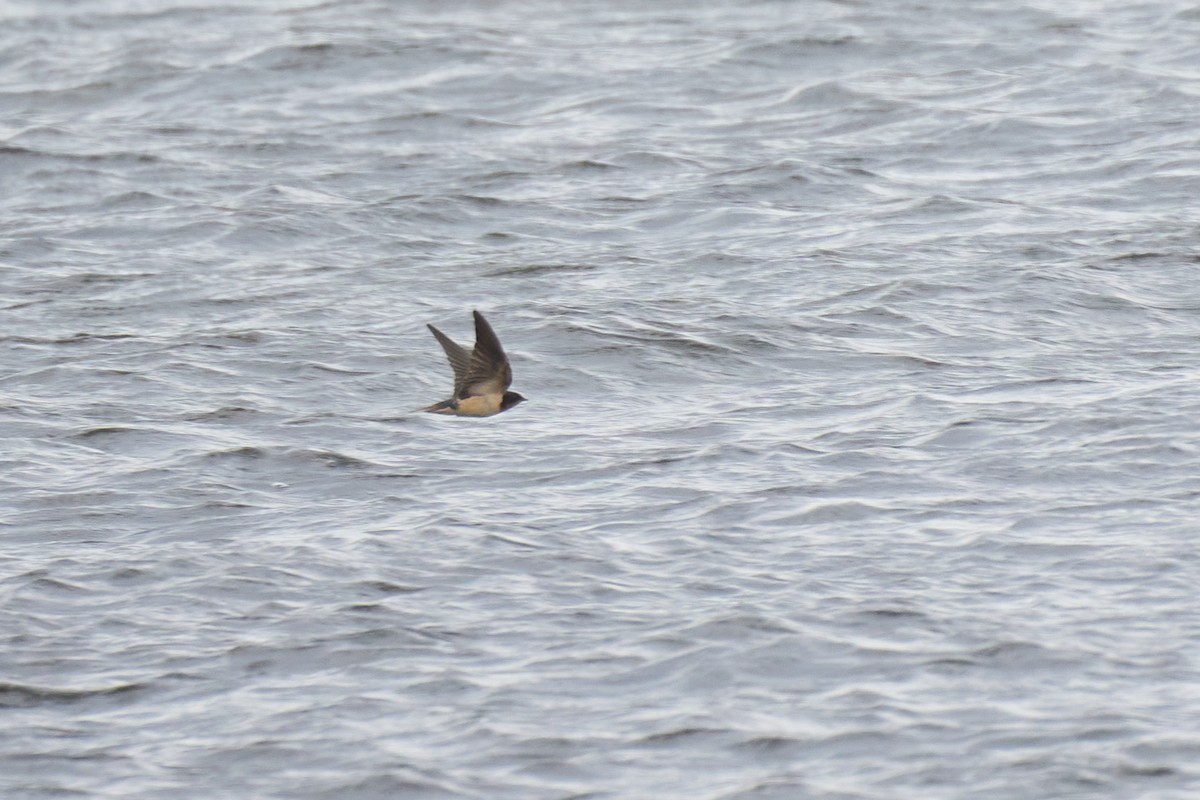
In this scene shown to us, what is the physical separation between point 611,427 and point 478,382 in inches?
36.5

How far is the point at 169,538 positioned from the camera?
847cm

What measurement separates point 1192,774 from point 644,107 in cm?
1150

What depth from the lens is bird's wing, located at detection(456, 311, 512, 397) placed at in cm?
895

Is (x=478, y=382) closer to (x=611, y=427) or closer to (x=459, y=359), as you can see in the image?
(x=459, y=359)

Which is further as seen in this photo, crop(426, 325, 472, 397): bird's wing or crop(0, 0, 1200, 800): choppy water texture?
crop(426, 325, 472, 397): bird's wing

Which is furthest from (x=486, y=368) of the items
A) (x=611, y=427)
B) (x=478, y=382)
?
(x=611, y=427)

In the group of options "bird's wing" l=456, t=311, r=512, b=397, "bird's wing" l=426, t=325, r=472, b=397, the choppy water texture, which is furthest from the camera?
"bird's wing" l=426, t=325, r=472, b=397

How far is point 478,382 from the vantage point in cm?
917

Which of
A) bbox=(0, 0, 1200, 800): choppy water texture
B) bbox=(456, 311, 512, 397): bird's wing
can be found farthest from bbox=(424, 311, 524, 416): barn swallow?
bbox=(0, 0, 1200, 800): choppy water texture

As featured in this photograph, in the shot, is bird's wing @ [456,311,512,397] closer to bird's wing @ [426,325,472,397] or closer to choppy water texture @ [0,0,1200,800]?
bird's wing @ [426,325,472,397]

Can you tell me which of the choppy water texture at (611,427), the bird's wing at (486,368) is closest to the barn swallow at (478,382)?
the bird's wing at (486,368)

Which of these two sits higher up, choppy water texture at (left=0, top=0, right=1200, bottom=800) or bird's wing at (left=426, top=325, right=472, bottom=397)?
bird's wing at (left=426, top=325, right=472, bottom=397)

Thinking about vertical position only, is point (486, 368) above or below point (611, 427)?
above

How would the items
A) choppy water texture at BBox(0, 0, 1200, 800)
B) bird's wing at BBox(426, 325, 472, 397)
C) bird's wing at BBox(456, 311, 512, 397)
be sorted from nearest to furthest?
choppy water texture at BBox(0, 0, 1200, 800), bird's wing at BBox(456, 311, 512, 397), bird's wing at BBox(426, 325, 472, 397)
